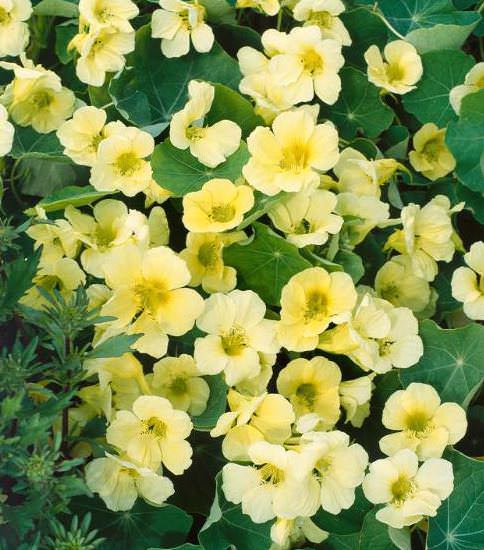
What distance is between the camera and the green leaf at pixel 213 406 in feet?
4.19

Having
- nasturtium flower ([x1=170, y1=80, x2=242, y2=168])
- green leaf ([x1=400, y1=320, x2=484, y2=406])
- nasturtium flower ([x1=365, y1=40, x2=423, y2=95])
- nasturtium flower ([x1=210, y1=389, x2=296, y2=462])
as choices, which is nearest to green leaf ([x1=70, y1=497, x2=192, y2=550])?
nasturtium flower ([x1=210, y1=389, x2=296, y2=462])

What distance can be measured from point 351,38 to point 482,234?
1.30ft

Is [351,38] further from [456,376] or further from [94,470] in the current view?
[94,470]

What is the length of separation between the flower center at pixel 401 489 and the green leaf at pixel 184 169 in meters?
0.47

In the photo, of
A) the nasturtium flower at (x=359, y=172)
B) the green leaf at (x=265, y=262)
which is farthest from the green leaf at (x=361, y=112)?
the green leaf at (x=265, y=262)

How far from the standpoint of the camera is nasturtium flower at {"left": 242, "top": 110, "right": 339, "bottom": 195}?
4.24 feet

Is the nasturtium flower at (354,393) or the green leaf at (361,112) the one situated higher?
the green leaf at (361,112)

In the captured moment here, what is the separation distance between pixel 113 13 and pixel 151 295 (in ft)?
1.57

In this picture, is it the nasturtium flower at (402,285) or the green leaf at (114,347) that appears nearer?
the green leaf at (114,347)

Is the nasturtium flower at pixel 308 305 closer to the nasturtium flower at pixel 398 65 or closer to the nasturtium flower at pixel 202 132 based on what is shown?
the nasturtium flower at pixel 202 132

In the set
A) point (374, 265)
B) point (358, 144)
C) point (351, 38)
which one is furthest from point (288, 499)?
point (351, 38)

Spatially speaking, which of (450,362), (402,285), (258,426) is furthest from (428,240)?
(258,426)

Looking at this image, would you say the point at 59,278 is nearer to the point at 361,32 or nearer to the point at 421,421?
the point at 421,421

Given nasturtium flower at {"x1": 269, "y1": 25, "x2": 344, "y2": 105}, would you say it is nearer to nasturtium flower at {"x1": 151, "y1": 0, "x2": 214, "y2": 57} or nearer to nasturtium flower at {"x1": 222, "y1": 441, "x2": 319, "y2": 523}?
nasturtium flower at {"x1": 151, "y1": 0, "x2": 214, "y2": 57}
